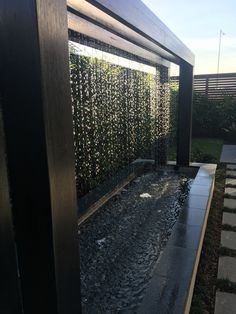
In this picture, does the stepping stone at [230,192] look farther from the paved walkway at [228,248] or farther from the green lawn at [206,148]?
the green lawn at [206,148]

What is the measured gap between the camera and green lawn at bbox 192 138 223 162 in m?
7.52

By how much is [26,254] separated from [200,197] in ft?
12.0

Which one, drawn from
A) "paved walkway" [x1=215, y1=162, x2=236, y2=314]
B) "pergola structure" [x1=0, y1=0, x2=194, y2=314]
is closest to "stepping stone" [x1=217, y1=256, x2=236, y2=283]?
"paved walkway" [x1=215, y1=162, x2=236, y2=314]

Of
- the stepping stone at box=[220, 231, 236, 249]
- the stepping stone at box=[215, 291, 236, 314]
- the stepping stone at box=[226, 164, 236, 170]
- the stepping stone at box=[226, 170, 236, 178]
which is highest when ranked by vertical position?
the stepping stone at box=[226, 164, 236, 170]

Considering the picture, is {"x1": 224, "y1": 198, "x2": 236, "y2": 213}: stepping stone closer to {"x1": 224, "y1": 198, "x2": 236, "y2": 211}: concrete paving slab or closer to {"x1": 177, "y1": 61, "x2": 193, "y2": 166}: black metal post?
{"x1": 224, "y1": 198, "x2": 236, "y2": 211}: concrete paving slab

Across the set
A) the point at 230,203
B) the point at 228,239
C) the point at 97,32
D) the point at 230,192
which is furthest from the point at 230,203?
the point at 97,32

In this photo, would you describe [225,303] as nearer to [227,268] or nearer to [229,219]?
[227,268]

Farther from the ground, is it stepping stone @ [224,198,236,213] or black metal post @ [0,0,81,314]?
black metal post @ [0,0,81,314]

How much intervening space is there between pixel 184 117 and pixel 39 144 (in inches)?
229

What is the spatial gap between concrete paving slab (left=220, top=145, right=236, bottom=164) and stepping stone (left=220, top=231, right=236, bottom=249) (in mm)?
4216

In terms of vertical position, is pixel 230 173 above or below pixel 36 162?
below

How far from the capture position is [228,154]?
850 centimetres

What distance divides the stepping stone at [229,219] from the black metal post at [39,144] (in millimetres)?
3241

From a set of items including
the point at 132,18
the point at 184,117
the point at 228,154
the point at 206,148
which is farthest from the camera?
the point at 206,148
